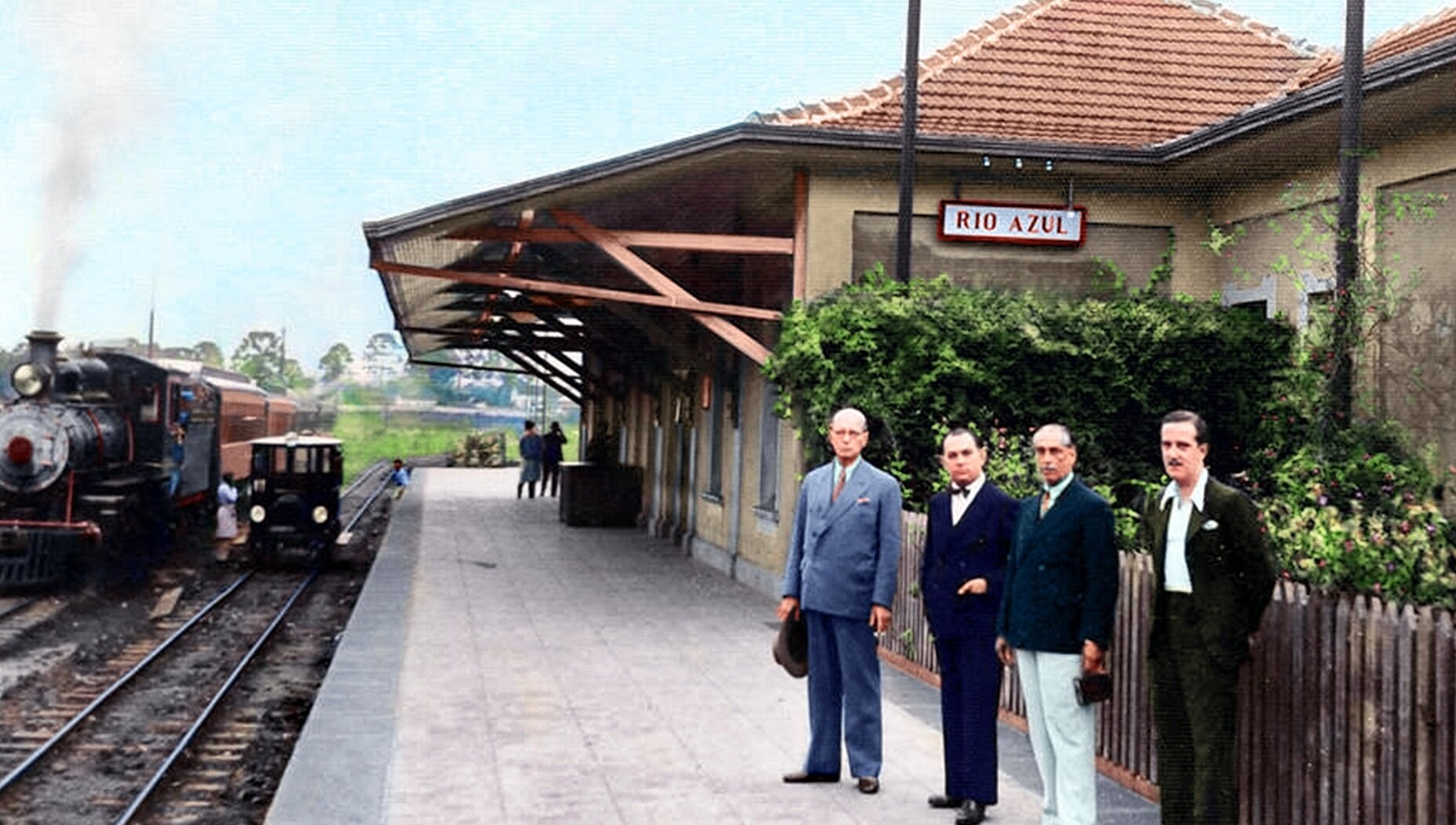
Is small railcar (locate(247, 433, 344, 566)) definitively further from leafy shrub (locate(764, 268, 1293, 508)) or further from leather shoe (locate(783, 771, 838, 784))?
leather shoe (locate(783, 771, 838, 784))

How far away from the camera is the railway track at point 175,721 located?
792 centimetres

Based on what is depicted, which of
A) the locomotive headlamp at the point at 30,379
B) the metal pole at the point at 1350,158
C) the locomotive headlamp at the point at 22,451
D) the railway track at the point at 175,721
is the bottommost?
the railway track at the point at 175,721

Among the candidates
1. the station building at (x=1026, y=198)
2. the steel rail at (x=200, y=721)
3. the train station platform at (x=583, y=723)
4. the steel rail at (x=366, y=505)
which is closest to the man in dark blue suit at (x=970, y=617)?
the train station platform at (x=583, y=723)

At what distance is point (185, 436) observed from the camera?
2066 centimetres

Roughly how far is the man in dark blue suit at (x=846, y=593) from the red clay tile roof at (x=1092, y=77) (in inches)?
274

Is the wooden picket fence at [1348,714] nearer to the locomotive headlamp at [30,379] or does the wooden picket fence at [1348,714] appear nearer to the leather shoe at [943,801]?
the leather shoe at [943,801]

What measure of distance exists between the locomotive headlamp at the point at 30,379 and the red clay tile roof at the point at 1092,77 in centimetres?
945

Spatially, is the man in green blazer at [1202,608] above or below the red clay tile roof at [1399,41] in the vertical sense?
below

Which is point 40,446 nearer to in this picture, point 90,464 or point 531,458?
point 90,464

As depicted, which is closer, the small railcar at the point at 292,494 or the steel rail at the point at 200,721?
the steel rail at the point at 200,721

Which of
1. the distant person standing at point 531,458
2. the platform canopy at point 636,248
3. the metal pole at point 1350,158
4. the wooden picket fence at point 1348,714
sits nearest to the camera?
the wooden picket fence at point 1348,714

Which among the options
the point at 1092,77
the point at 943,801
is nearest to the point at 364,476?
the point at 1092,77

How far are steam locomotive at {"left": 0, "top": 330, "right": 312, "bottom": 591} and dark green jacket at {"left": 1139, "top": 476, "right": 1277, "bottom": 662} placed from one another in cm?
1414

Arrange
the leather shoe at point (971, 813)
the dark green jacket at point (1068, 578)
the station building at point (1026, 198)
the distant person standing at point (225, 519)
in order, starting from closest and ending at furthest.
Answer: the dark green jacket at point (1068, 578) < the leather shoe at point (971, 813) < the station building at point (1026, 198) < the distant person standing at point (225, 519)
